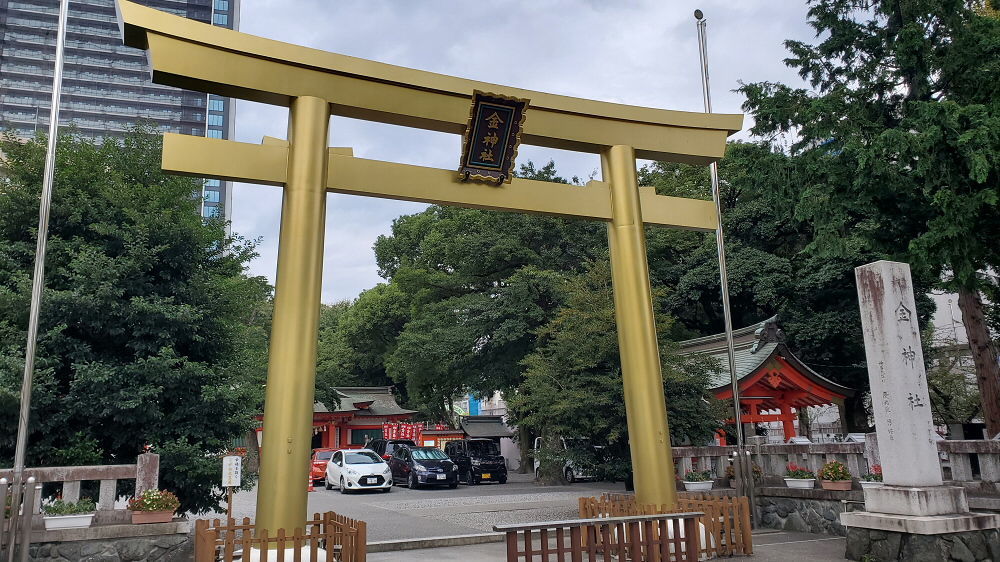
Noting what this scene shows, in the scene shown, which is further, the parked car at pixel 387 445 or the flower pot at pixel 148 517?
the parked car at pixel 387 445

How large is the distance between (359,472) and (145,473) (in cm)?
1418

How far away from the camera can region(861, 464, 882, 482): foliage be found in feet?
30.9

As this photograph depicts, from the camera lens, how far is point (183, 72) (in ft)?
24.1

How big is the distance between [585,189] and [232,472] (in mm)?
6345

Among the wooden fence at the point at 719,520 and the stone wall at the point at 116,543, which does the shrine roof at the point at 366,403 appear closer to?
the stone wall at the point at 116,543

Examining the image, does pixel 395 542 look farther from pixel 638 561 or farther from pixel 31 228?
pixel 31 228

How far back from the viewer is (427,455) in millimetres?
23672

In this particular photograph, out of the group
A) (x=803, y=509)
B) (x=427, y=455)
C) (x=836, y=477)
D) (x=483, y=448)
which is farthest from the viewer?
(x=483, y=448)

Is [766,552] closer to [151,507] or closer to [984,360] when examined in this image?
[151,507]

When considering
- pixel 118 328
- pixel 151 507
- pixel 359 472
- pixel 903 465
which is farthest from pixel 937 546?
pixel 359 472

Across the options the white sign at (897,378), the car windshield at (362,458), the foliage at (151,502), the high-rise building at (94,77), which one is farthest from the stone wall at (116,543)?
the high-rise building at (94,77)

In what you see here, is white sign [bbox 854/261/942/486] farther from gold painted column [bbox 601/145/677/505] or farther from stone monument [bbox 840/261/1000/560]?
gold painted column [bbox 601/145/677/505]

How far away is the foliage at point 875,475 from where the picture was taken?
9414 millimetres

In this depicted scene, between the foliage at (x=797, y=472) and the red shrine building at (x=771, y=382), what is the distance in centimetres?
603
